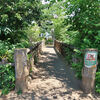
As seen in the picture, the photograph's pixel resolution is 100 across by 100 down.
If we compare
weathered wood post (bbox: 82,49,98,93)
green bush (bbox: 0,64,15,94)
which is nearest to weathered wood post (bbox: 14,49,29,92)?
green bush (bbox: 0,64,15,94)

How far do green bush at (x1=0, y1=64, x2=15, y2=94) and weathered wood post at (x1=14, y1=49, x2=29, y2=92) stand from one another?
12 centimetres

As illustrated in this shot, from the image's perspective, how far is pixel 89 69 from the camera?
7.45 feet

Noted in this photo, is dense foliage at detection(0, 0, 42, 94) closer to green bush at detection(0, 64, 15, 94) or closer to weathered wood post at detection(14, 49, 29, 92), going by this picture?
green bush at detection(0, 64, 15, 94)

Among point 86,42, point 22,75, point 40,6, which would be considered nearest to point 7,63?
point 22,75

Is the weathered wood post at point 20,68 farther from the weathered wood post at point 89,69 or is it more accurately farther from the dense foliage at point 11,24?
the weathered wood post at point 89,69

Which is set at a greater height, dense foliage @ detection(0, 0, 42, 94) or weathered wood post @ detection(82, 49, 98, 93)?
dense foliage @ detection(0, 0, 42, 94)

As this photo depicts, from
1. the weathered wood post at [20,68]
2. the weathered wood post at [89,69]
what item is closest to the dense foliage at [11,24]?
the weathered wood post at [20,68]

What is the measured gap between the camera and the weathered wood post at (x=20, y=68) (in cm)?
225

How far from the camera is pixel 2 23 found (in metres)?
2.99

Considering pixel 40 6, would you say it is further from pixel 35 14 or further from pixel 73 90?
pixel 73 90

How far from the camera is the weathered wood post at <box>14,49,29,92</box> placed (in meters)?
2.25

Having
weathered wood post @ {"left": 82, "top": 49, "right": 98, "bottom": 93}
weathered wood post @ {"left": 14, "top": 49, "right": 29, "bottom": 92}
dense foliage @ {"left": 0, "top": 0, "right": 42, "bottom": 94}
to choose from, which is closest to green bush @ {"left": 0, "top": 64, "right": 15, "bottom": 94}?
dense foliage @ {"left": 0, "top": 0, "right": 42, "bottom": 94}

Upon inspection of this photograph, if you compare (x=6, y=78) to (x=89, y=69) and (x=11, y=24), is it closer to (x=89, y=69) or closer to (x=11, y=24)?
(x=11, y=24)

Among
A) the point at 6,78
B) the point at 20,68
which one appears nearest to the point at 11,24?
the point at 20,68
